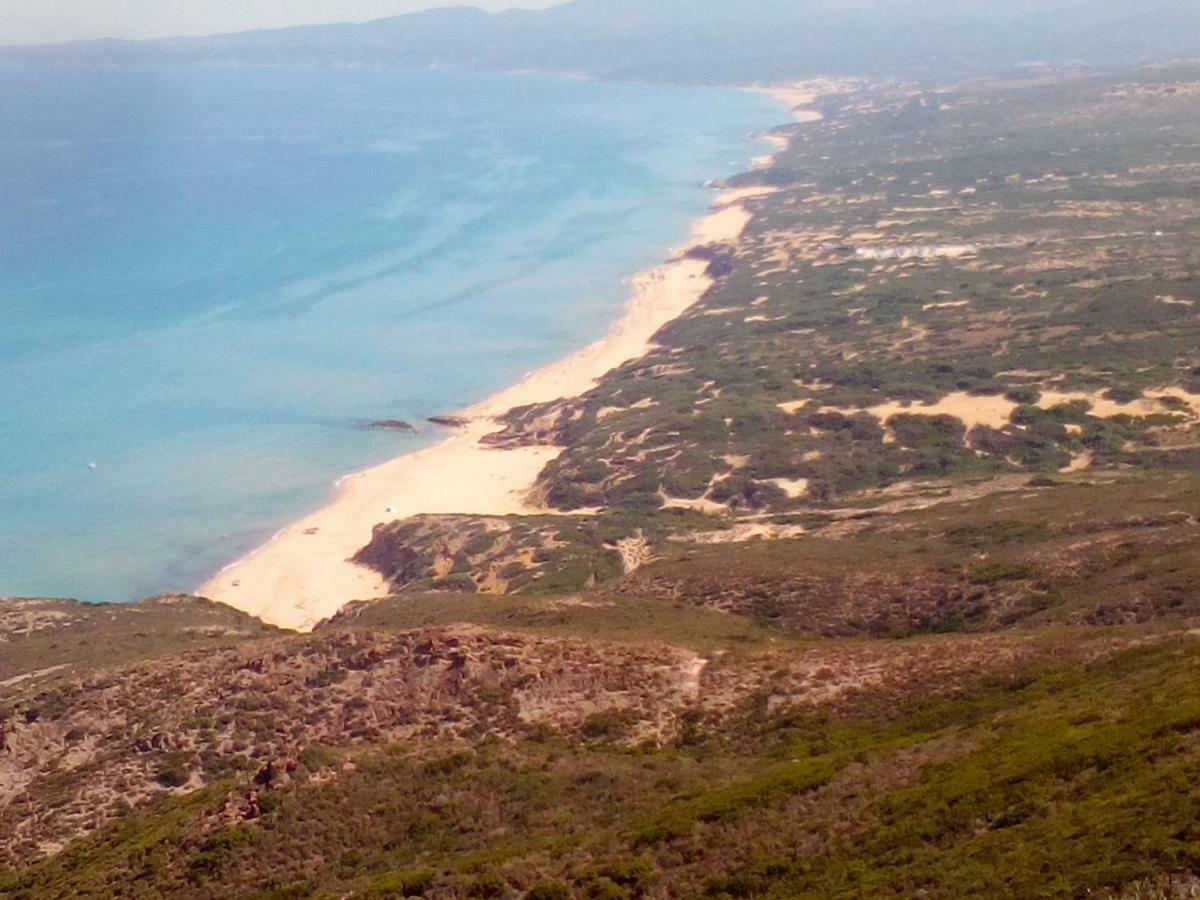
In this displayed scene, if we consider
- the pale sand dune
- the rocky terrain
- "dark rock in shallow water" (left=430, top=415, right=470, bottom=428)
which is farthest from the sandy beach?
the rocky terrain

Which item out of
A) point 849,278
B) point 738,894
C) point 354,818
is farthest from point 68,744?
point 849,278

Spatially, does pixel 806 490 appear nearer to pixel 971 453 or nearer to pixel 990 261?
pixel 971 453

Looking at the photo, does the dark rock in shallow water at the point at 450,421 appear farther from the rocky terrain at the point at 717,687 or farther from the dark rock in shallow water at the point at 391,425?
the rocky terrain at the point at 717,687

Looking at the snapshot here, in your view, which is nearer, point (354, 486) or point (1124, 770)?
point (1124, 770)

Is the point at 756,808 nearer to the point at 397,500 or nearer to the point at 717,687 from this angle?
the point at 717,687

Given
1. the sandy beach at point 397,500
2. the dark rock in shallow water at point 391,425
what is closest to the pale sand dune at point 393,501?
the sandy beach at point 397,500
